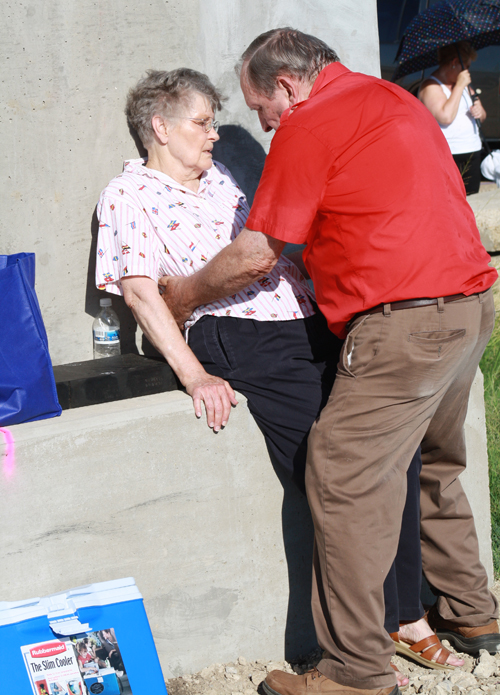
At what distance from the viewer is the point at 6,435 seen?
2092 millimetres

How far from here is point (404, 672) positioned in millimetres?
2561

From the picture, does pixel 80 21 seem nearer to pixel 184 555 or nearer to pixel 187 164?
pixel 187 164

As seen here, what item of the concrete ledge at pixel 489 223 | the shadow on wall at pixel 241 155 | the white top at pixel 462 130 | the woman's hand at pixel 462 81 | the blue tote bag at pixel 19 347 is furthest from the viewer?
the white top at pixel 462 130

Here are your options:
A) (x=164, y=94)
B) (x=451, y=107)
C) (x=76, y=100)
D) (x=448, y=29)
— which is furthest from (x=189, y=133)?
(x=448, y=29)

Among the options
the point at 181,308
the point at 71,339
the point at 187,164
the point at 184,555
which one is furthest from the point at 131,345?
the point at 184,555

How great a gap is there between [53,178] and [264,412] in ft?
4.08

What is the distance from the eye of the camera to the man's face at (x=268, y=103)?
2.31 meters

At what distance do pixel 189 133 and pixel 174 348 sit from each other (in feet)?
2.89

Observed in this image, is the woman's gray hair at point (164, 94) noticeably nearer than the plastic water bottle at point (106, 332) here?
Yes

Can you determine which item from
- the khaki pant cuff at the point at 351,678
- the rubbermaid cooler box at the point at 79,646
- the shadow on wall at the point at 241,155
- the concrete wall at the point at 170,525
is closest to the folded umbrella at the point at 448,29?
the shadow on wall at the point at 241,155

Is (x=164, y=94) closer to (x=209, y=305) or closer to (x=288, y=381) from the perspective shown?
(x=209, y=305)

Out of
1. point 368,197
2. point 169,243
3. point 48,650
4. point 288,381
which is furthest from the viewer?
point 169,243

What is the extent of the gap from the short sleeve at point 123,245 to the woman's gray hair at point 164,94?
0.38 meters

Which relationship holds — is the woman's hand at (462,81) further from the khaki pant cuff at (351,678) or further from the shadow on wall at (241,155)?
the khaki pant cuff at (351,678)
